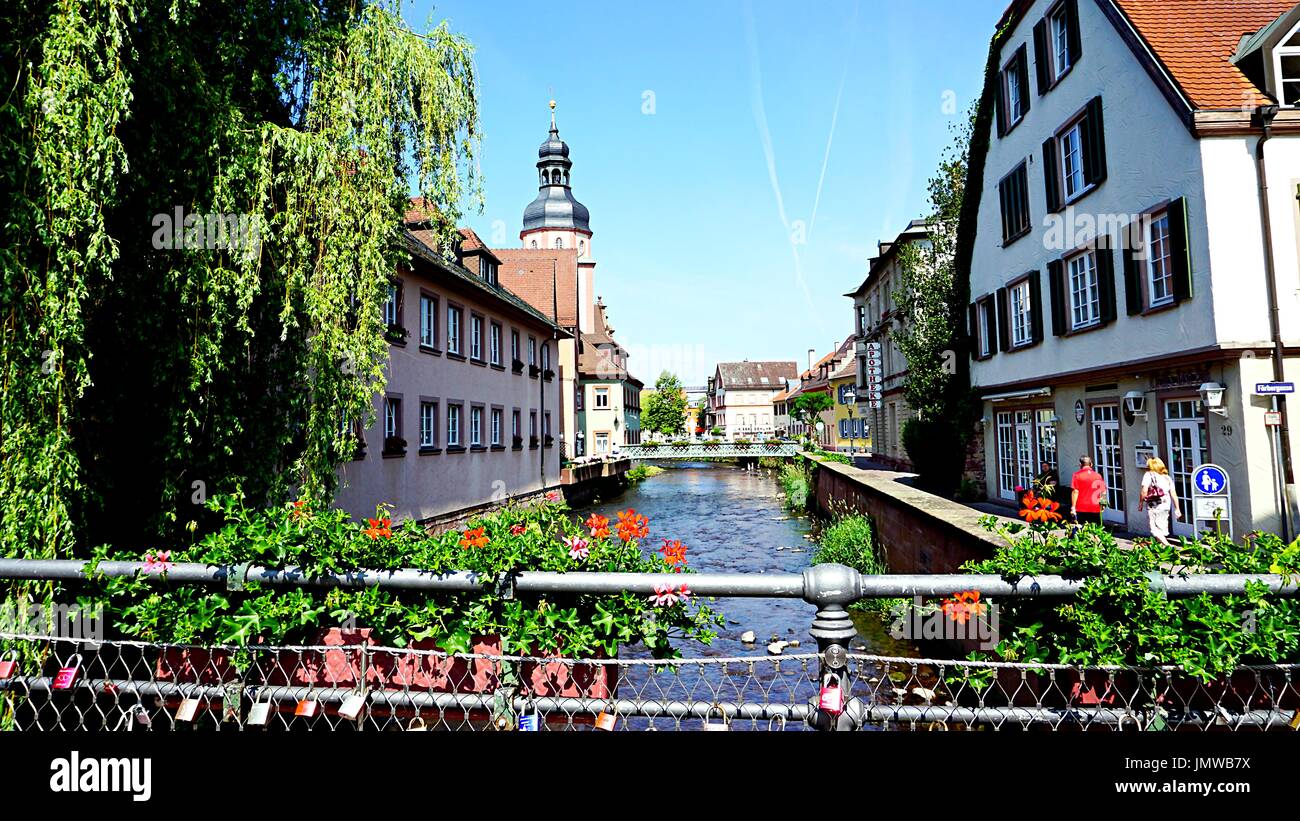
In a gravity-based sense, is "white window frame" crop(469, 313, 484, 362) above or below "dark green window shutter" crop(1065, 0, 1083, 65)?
below

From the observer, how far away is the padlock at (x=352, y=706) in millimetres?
2920

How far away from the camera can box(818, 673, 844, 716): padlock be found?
8.12ft

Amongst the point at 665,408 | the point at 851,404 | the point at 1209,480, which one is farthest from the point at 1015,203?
the point at 665,408

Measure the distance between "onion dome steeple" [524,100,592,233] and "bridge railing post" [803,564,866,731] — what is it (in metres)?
82.3

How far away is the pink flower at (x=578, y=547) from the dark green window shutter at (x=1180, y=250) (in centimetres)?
1279

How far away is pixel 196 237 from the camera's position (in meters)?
6.22

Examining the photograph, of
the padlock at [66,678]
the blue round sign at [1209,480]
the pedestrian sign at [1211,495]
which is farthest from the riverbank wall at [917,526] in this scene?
the padlock at [66,678]

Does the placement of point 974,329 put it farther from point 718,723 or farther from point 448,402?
point 718,723

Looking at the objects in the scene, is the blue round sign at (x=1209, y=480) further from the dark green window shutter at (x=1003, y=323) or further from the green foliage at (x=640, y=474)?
the green foliage at (x=640, y=474)

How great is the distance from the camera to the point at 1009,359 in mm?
19844

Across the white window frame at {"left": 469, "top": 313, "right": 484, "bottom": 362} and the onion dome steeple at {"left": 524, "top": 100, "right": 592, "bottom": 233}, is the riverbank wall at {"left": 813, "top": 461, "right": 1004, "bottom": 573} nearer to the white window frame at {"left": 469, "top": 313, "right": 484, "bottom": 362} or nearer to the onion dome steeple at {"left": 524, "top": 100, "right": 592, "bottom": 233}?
the white window frame at {"left": 469, "top": 313, "right": 484, "bottom": 362}

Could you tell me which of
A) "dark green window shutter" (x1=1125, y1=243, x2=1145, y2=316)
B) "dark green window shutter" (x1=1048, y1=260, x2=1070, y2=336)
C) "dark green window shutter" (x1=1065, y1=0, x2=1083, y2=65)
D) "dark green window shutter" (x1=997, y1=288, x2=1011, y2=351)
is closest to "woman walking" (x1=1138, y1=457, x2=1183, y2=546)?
"dark green window shutter" (x1=1125, y1=243, x2=1145, y2=316)
